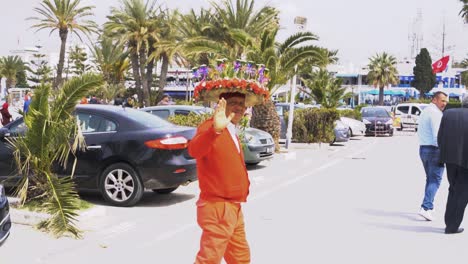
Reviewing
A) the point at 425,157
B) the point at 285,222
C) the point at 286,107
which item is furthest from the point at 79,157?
the point at 286,107

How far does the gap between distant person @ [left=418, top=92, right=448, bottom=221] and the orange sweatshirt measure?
429cm

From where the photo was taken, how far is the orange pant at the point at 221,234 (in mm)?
3707

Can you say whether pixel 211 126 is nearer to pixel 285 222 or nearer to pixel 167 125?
pixel 285 222

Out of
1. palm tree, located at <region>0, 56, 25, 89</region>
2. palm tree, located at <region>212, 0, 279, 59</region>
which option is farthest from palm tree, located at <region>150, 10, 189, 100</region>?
palm tree, located at <region>0, 56, 25, 89</region>

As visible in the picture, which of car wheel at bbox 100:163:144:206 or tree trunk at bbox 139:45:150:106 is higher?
tree trunk at bbox 139:45:150:106

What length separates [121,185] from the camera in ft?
26.5

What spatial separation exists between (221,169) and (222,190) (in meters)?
0.14

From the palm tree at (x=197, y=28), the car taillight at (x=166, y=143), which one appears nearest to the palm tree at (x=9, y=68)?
the palm tree at (x=197, y=28)

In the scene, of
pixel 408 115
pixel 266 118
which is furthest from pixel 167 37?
pixel 266 118

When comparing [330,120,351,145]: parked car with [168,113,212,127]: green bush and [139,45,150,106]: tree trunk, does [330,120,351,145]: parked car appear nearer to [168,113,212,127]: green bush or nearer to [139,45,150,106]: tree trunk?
[168,113,212,127]: green bush

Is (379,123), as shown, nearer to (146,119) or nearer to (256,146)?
(256,146)

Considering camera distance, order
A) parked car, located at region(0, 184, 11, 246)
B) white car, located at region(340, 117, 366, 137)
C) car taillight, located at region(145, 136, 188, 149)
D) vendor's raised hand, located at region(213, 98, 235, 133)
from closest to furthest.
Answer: vendor's raised hand, located at region(213, 98, 235, 133) → parked car, located at region(0, 184, 11, 246) → car taillight, located at region(145, 136, 188, 149) → white car, located at region(340, 117, 366, 137)

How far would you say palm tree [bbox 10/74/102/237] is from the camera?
668cm

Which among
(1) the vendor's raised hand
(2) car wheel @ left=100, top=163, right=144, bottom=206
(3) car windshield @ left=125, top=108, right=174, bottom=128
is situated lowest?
(2) car wheel @ left=100, top=163, right=144, bottom=206
